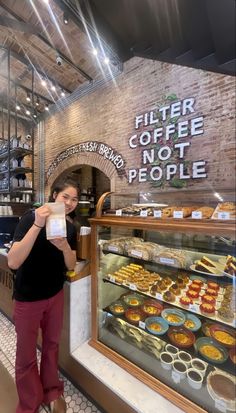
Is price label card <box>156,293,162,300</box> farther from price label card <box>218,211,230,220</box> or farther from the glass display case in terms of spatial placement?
price label card <box>218,211,230,220</box>

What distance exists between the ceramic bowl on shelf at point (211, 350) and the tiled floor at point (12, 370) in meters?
0.93

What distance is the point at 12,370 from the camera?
1998 millimetres

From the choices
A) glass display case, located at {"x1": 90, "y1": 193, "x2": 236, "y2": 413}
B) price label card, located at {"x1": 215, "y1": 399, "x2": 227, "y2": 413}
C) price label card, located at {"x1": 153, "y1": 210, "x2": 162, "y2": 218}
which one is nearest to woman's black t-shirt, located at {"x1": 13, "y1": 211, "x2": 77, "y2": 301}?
glass display case, located at {"x1": 90, "y1": 193, "x2": 236, "y2": 413}

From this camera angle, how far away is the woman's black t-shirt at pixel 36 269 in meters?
1.35

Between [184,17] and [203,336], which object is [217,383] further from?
[184,17]

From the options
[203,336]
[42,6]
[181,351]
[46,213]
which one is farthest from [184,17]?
[42,6]

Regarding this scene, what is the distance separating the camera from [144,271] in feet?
6.33

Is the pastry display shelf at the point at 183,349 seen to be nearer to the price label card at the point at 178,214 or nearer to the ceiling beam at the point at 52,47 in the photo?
the price label card at the point at 178,214

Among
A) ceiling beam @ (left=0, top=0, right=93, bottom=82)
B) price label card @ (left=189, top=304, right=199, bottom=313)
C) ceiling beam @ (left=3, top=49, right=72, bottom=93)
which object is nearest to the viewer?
price label card @ (left=189, top=304, right=199, bottom=313)

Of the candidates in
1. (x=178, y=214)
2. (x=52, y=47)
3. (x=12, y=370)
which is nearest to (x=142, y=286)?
(x=178, y=214)

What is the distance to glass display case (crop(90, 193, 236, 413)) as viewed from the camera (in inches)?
52.1

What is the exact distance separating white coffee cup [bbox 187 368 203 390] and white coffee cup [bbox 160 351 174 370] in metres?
0.14

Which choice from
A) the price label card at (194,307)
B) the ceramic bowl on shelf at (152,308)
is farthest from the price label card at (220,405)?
the ceramic bowl on shelf at (152,308)

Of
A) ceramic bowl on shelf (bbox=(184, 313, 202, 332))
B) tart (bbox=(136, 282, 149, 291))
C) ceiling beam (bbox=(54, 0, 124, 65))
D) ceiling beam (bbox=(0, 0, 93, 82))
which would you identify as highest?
ceiling beam (bbox=(0, 0, 93, 82))
